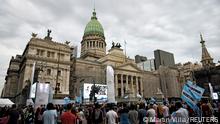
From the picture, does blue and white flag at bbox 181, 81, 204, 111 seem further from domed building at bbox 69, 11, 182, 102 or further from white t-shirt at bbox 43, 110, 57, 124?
domed building at bbox 69, 11, 182, 102

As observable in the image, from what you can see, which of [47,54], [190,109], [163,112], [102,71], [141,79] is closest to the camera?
[190,109]

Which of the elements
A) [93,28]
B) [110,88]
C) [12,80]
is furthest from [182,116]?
[93,28]

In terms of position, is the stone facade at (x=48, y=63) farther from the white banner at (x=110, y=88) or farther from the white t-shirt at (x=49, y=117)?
the white t-shirt at (x=49, y=117)

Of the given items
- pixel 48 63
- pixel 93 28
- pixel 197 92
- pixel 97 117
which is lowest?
pixel 97 117

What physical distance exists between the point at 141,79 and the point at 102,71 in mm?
15969

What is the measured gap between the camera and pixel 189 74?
66.2m

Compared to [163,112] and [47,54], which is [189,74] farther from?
[163,112]

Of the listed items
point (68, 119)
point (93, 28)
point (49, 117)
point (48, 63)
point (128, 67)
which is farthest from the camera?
point (93, 28)

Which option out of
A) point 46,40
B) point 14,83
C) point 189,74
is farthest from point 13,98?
point 189,74

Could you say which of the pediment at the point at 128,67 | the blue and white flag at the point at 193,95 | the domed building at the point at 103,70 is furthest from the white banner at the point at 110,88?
the pediment at the point at 128,67

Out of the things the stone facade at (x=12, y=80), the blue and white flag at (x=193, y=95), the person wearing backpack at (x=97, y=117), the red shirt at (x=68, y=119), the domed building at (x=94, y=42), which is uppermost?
the domed building at (x=94, y=42)

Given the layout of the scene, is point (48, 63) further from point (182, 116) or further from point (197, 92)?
point (182, 116)

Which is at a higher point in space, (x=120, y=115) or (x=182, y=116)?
(x=182, y=116)

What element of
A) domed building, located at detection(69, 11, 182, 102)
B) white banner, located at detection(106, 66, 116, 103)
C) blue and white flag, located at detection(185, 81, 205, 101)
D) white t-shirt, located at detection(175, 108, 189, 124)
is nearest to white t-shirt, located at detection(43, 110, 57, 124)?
white t-shirt, located at detection(175, 108, 189, 124)
